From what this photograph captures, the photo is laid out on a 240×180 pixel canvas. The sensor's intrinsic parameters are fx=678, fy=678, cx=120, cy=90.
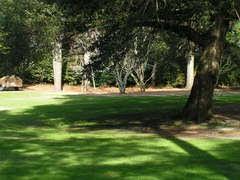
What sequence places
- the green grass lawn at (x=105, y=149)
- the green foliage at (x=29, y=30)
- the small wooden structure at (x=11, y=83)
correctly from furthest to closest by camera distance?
1. the small wooden structure at (x=11, y=83)
2. the green foliage at (x=29, y=30)
3. the green grass lawn at (x=105, y=149)

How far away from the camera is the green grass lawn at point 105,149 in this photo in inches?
440

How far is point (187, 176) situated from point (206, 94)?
10143mm

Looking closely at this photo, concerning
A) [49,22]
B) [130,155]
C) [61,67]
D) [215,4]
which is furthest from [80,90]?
[130,155]

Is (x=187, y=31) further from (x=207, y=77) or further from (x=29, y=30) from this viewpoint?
(x=29, y=30)

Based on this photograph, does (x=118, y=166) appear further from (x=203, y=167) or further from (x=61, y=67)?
(x=61, y=67)

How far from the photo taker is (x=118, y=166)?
38.8ft

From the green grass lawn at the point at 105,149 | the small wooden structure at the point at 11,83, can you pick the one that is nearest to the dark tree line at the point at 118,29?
the green grass lawn at the point at 105,149

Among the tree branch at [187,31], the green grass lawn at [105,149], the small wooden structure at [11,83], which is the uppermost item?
the tree branch at [187,31]

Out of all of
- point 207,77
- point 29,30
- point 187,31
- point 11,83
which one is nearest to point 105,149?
point 207,77

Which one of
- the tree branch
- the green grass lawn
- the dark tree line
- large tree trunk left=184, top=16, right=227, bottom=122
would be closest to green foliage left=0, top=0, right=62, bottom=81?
the dark tree line

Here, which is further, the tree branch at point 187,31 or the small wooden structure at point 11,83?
the small wooden structure at point 11,83

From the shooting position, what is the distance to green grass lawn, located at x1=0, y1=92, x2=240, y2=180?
11172mm

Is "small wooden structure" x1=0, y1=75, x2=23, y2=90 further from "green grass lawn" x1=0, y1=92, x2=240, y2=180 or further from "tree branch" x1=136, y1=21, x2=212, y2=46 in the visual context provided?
"tree branch" x1=136, y1=21, x2=212, y2=46

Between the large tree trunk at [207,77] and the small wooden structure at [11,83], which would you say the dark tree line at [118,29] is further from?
the small wooden structure at [11,83]
